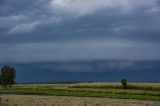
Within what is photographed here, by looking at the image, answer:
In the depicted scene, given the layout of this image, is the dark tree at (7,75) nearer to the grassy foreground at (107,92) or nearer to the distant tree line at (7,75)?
the distant tree line at (7,75)

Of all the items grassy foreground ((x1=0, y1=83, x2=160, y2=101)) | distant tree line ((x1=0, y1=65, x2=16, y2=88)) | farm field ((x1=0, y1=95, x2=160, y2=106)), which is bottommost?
A: farm field ((x1=0, y1=95, x2=160, y2=106))

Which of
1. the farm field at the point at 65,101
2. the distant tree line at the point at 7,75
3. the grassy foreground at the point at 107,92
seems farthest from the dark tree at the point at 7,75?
the farm field at the point at 65,101

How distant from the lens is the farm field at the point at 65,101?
51250 millimetres

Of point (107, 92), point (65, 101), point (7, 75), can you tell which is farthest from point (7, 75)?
point (65, 101)

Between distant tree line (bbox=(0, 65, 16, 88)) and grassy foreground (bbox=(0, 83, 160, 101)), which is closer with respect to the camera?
grassy foreground (bbox=(0, 83, 160, 101))

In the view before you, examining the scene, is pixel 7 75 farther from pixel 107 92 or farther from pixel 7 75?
pixel 107 92

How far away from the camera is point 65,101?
57.3 metres

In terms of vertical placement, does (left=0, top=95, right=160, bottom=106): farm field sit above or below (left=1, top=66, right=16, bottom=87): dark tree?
below

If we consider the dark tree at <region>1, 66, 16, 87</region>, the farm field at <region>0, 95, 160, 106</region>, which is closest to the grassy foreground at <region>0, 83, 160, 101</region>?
the farm field at <region>0, 95, 160, 106</region>

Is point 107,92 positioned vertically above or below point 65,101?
above

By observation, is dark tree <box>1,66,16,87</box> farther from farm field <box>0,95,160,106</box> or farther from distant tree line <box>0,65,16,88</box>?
farm field <box>0,95,160,106</box>

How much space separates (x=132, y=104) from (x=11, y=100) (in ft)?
76.5

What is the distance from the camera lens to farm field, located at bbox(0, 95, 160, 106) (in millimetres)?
51250

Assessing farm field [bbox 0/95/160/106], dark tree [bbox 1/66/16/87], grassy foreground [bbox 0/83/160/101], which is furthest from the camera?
dark tree [bbox 1/66/16/87]
